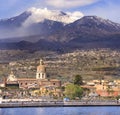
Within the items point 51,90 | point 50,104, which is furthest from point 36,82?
point 50,104

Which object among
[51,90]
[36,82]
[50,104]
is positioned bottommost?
[50,104]

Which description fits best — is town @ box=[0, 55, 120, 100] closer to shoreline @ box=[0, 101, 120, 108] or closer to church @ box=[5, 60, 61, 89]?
church @ box=[5, 60, 61, 89]

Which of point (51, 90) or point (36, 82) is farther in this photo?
point (36, 82)

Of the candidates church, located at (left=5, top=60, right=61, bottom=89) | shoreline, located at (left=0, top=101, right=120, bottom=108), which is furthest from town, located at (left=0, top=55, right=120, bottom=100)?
shoreline, located at (left=0, top=101, right=120, bottom=108)

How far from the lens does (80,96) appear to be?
502ft

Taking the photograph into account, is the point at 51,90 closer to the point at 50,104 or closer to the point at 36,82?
the point at 36,82

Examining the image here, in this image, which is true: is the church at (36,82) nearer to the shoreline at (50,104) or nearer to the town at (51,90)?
the town at (51,90)

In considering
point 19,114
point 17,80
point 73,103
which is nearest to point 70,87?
point 73,103

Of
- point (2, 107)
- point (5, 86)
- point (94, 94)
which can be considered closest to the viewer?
point (2, 107)

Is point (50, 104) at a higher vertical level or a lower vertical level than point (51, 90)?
lower

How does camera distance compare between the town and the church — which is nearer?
the town

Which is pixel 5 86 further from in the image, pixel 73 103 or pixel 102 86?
pixel 73 103

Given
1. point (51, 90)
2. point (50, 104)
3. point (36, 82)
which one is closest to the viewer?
point (50, 104)

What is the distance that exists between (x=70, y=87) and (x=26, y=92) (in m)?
23.2
